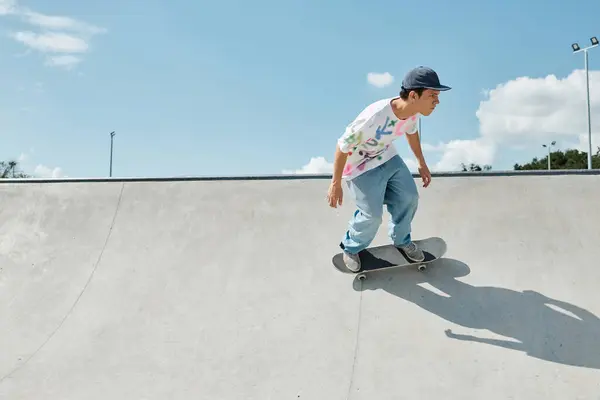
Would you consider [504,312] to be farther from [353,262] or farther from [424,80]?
[424,80]

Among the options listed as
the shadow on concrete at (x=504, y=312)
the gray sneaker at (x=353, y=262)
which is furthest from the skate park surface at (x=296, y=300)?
the gray sneaker at (x=353, y=262)

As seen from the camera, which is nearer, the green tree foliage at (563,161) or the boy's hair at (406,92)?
the boy's hair at (406,92)

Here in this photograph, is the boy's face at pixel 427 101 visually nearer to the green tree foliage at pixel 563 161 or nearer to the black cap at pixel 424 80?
the black cap at pixel 424 80

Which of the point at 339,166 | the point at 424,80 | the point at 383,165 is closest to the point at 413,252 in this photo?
the point at 383,165

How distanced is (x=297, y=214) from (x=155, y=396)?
2.05 m

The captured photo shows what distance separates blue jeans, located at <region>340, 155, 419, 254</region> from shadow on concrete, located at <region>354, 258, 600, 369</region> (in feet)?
1.09

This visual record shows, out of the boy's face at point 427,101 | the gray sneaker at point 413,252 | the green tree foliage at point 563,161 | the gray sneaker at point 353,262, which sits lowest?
the gray sneaker at point 353,262

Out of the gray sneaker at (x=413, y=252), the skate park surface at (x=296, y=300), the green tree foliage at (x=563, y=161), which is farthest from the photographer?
the green tree foliage at (x=563, y=161)

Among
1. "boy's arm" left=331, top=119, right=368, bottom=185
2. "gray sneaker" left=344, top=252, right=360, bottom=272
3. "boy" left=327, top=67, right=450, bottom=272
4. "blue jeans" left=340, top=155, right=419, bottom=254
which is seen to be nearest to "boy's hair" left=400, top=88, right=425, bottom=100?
"boy" left=327, top=67, right=450, bottom=272

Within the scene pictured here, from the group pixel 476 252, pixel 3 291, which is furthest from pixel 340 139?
pixel 3 291

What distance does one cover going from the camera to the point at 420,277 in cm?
389

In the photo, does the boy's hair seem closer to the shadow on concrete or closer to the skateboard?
the skateboard

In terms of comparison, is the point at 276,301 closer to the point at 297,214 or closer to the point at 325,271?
the point at 325,271

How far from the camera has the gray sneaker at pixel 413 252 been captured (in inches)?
150
